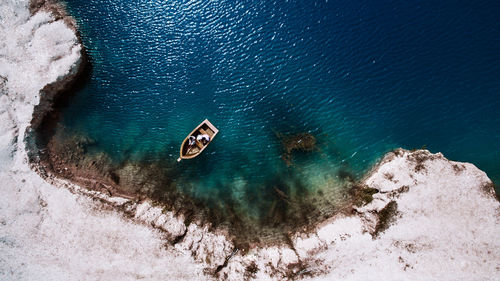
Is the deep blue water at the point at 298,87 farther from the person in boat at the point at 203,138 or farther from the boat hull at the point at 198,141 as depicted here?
the person in boat at the point at 203,138

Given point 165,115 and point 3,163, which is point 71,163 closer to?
point 3,163

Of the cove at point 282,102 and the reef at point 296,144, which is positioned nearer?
the cove at point 282,102

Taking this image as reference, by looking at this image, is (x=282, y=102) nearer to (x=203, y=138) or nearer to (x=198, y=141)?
(x=203, y=138)

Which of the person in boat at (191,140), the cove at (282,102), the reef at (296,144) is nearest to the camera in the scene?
the person in boat at (191,140)

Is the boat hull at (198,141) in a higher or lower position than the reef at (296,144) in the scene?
higher

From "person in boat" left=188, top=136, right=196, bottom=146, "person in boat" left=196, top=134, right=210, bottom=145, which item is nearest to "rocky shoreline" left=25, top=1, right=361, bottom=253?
"person in boat" left=188, top=136, right=196, bottom=146

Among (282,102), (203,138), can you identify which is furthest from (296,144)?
(203,138)

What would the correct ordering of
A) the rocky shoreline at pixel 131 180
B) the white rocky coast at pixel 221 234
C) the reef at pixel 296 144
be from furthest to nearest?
the reef at pixel 296 144 → the rocky shoreline at pixel 131 180 → the white rocky coast at pixel 221 234

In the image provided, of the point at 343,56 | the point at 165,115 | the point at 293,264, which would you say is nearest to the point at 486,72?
the point at 343,56

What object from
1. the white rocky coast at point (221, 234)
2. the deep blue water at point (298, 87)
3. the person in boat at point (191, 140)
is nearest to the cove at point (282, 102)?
the deep blue water at point (298, 87)
